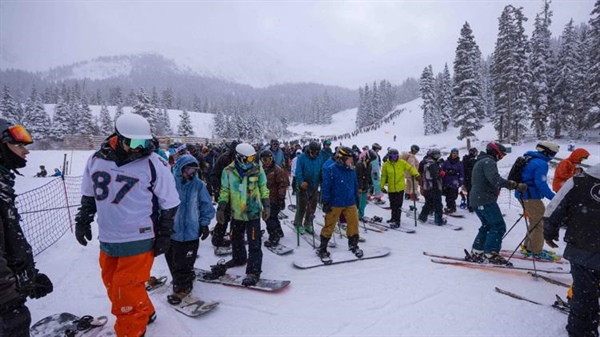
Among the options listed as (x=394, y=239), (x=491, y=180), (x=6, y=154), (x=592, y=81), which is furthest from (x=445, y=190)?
(x=592, y=81)

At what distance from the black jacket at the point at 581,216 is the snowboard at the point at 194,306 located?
4.39 m

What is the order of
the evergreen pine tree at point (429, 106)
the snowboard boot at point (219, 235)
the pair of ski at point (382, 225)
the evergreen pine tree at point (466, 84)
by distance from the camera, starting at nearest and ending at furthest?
1. the snowboard boot at point (219, 235)
2. the pair of ski at point (382, 225)
3. the evergreen pine tree at point (466, 84)
4. the evergreen pine tree at point (429, 106)

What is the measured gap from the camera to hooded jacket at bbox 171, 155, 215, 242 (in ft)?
15.0

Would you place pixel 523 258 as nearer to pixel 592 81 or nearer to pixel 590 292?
pixel 590 292

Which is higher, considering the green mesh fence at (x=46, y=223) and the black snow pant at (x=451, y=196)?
the black snow pant at (x=451, y=196)

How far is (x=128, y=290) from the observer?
313cm

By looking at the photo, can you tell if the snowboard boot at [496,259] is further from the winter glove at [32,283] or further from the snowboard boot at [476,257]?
the winter glove at [32,283]

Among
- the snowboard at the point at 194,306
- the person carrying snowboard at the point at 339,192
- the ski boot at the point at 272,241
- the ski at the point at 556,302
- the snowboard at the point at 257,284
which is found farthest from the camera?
the ski boot at the point at 272,241

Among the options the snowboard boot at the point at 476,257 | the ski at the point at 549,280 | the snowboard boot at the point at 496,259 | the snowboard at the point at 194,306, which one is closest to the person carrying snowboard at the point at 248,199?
the snowboard at the point at 194,306

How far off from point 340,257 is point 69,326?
14.5 feet

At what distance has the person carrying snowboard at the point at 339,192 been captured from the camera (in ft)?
20.0

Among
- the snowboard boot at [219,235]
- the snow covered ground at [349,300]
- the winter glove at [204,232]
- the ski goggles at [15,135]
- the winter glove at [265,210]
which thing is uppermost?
the ski goggles at [15,135]

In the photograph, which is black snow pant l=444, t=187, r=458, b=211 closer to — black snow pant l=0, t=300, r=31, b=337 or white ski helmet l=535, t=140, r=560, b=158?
white ski helmet l=535, t=140, r=560, b=158

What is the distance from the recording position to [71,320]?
3.81m
